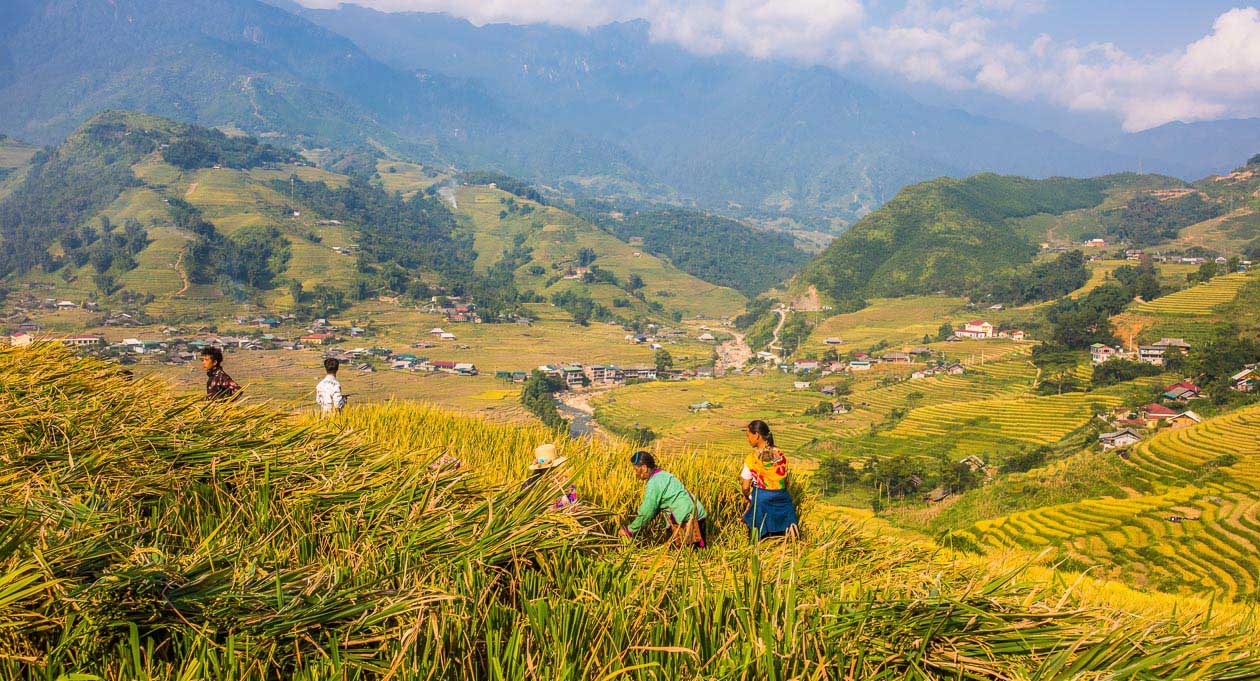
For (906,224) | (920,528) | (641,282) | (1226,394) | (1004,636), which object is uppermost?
(906,224)

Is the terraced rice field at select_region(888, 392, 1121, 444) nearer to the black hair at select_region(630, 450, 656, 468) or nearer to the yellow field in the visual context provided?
the yellow field

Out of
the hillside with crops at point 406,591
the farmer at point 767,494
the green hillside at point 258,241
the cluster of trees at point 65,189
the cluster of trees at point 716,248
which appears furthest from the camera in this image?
the cluster of trees at point 716,248

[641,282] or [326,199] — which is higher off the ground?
[326,199]

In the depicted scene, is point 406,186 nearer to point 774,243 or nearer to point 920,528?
point 774,243

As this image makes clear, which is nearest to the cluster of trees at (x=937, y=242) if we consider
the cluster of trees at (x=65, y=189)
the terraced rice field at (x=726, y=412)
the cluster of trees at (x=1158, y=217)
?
the cluster of trees at (x=1158, y=217)

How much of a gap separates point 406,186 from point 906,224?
132 meters

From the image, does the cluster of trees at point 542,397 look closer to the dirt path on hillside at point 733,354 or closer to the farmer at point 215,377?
the dirt path on hillside at point 733,354

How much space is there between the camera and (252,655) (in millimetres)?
2426

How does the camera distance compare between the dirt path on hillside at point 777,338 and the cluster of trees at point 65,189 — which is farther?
the cluster of trees at point 65,189

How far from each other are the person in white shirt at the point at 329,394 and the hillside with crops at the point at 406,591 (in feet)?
10.2

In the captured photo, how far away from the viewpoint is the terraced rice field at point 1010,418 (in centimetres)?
3956

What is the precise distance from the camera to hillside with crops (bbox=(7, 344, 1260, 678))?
242cm

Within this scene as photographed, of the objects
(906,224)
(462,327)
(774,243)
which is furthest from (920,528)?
(774,243)

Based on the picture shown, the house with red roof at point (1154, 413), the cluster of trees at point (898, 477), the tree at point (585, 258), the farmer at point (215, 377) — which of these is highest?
the tree at point (585, 258)
